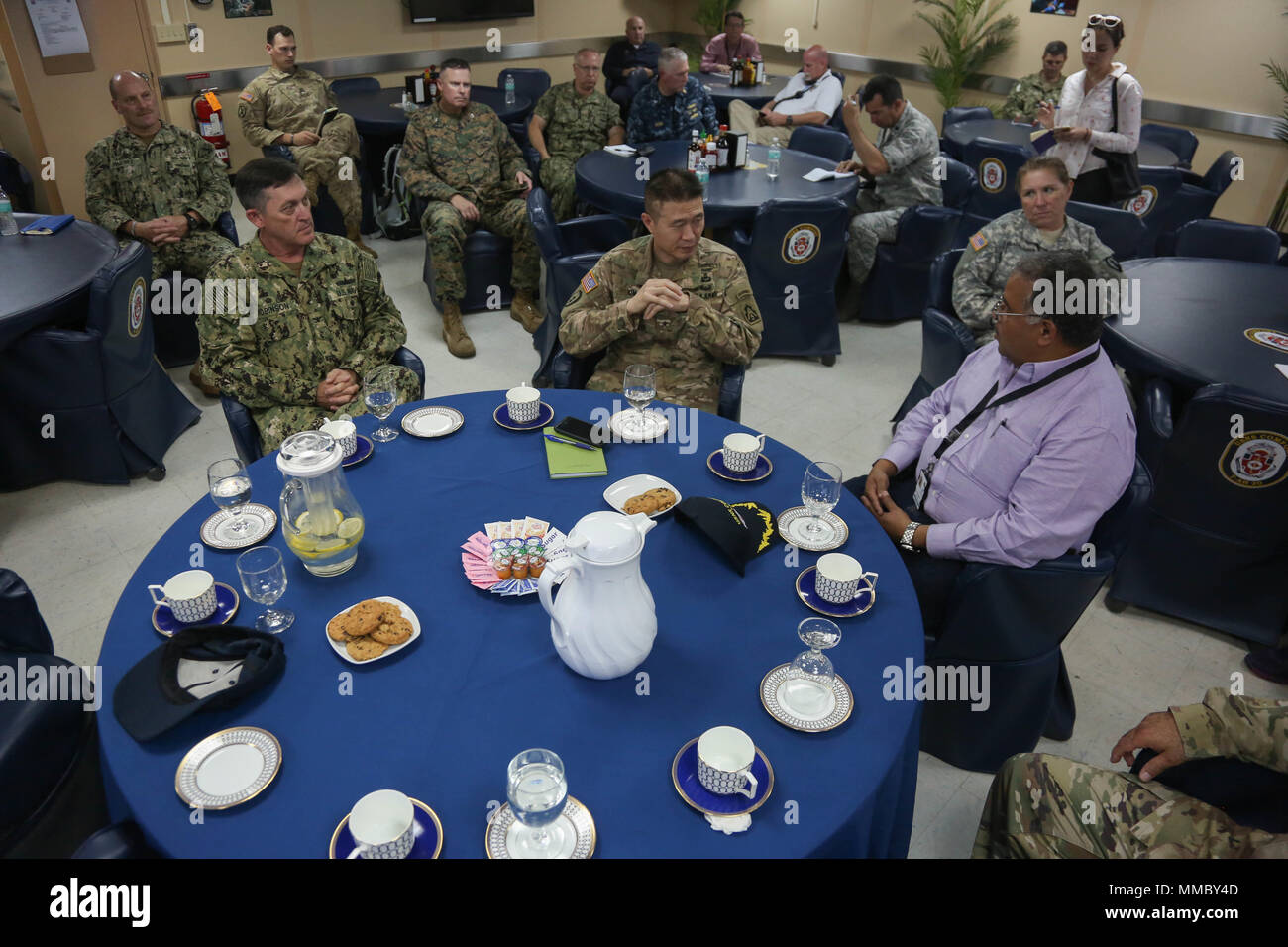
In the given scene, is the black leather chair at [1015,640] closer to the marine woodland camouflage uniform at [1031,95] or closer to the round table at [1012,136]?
the round table at [1012,136]

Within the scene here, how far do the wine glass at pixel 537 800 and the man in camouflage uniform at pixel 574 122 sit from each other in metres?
5.47

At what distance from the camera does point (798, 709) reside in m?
1.73

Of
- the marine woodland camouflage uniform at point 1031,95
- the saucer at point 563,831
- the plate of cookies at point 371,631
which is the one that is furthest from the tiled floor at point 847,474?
the marine woodland camouflage uniform at point 1031,95

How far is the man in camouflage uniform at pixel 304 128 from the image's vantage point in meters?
6.14

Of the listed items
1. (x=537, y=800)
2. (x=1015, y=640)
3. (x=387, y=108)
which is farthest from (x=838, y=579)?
(x=387, y=108)

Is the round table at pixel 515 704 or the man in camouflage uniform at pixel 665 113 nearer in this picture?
the round table at pixel 515 704

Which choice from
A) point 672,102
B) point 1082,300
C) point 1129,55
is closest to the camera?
point 1082,300

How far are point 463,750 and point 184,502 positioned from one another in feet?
9.15

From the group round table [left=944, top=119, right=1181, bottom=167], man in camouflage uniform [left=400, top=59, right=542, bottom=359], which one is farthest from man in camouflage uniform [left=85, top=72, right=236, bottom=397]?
round table [left=944, top=119, right=1181, bottom=167]

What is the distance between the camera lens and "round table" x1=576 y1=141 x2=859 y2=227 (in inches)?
187
